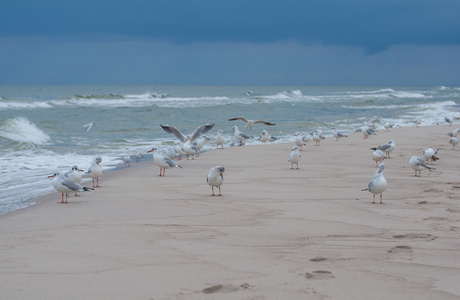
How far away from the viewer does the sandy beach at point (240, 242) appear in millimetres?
3986

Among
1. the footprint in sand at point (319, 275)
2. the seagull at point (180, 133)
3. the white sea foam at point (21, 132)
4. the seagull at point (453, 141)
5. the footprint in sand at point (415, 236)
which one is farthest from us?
the white sea foam at point (21, 132)

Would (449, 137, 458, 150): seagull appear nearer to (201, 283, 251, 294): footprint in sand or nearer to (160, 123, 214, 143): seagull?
(160, 123, 214, 143): seagull

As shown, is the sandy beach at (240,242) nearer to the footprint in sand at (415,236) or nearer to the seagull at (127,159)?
the footprint in sand at (415,236)

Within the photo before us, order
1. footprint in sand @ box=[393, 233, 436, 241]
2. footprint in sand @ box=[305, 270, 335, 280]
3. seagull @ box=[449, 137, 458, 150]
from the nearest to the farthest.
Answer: footprint in sand @ box=[305, 270, 335, 280], footprint in sand @ box=[393, 233, 436, 241], seagull @ box=[449, 137, 458, 150]

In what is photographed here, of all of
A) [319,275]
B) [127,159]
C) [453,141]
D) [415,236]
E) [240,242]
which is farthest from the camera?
[453,141]

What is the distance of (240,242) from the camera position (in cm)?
522

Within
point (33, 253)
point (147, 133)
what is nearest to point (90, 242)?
point (33, 253)

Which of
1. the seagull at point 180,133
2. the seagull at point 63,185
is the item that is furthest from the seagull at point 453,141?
the seagull at point 63,185

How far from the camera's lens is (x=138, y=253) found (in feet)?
15.9

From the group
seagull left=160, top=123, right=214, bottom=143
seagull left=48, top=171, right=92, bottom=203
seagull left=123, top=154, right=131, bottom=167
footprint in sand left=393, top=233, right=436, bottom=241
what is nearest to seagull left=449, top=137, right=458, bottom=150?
seagull left=160, top=123, right=214, bottom=143

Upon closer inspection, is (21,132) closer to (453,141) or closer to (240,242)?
(453,141)

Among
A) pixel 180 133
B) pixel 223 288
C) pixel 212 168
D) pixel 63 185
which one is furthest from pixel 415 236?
pixel 180 133

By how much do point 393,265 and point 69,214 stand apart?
403 cm

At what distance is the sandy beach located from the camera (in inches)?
157
